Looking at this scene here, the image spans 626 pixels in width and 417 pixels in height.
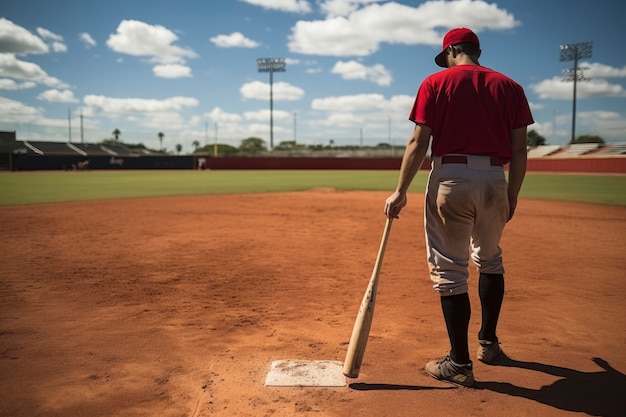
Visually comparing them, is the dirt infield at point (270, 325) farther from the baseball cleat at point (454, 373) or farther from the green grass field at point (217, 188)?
the green grass field at point (217, 188)

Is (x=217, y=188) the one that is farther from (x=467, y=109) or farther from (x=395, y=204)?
(x=467, y=109)

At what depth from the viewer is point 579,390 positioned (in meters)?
2.65

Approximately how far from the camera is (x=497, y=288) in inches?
123

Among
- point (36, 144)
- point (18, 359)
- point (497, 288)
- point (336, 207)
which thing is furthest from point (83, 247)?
point (36, 144)

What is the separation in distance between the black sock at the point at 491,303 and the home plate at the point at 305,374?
1.08 meters

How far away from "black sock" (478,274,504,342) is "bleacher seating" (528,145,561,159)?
52.1 metres

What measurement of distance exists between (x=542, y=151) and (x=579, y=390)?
55.5 metres

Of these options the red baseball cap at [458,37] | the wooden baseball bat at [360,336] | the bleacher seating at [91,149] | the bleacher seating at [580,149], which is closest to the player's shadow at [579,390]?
the wooden baseball bat at [360,336]

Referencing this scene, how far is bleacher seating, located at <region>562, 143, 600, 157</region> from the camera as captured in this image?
46500 mm

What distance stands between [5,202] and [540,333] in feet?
50.4

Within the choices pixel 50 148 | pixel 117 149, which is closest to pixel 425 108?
pixel 50 148

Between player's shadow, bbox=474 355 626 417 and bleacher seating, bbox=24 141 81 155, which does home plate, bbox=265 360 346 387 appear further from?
bleacher seating, bbox=24 141 81 155

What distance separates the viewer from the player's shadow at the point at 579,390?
2.46m

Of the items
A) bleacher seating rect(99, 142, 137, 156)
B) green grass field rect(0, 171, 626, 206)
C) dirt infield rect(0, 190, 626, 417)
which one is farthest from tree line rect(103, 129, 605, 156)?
dirt infield rect(0, 190, 626, 417)
